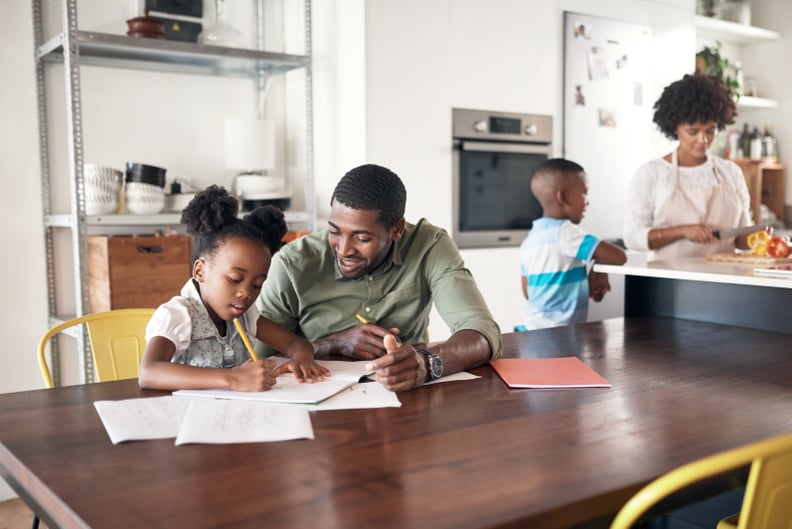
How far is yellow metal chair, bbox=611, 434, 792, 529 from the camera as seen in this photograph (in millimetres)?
748

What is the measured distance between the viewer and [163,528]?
30.7 inches

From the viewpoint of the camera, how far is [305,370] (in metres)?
1.43

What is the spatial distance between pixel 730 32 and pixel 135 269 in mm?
4272

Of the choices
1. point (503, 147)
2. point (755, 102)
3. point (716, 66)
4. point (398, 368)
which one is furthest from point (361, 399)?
point (755, 102)

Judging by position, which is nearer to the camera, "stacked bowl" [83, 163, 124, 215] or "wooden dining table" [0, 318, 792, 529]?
"wooden dining table" [0, 318, 792, 529]

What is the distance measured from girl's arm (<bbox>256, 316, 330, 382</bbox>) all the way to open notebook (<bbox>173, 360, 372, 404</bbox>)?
17mm

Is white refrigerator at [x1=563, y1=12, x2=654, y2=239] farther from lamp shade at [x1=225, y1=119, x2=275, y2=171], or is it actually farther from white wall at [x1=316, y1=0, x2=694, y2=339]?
lamp shade at [x1=225, y1=119, x2=275, y2=171]

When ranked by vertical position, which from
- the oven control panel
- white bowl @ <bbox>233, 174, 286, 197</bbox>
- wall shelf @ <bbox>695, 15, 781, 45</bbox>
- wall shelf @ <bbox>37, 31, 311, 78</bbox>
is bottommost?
Result: white bowl @ <bbox>233, 174, 286, 197</bbox>

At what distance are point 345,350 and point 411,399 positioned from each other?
42cm

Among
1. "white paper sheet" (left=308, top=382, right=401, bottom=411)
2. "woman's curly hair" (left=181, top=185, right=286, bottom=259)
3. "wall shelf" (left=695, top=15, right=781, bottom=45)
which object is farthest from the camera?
"wall shelf" (left=695, top=15, right=781, bottom=45)

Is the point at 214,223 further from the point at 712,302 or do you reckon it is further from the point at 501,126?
the point at 501,126

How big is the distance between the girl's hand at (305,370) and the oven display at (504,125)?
2.36 metres

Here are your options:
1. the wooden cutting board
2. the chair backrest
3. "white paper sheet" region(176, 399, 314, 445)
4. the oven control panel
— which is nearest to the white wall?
the oven control panel

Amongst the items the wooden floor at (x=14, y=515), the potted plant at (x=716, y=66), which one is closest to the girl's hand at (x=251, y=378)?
the wooden floor at (x=14, y=515)
